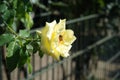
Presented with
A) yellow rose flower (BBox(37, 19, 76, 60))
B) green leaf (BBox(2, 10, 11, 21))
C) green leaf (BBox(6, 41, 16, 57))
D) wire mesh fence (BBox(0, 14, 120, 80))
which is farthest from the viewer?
wire mesh fence (BBox(0, 14, 120, 80))

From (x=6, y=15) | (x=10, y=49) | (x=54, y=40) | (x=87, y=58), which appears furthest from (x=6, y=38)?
(x=87, y=58)

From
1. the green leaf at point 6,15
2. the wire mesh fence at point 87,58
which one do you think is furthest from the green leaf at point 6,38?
the wire mesh fence at point 87,58

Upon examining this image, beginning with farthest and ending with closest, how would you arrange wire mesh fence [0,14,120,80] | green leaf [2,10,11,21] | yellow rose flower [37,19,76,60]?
wire mesh fence [0,14,120,80] < green leaf [2,10,11,21] < yellow rose flower [37,19,76,60]

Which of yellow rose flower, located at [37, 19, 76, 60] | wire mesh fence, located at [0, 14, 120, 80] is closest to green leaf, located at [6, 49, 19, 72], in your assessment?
yellow rose flower, located at [37, 19, 76, 60]

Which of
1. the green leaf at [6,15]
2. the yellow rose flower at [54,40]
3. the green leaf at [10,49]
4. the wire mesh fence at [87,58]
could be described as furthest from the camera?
the wire mesh fence at [87,58]

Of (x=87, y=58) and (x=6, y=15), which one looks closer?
(x=6, y=15)

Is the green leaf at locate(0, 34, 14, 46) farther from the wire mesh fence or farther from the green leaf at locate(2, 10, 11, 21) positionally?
the wire mesh fence

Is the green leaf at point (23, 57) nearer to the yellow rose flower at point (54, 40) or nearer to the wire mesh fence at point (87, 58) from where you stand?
the yellow rose flower at point (54, 40)

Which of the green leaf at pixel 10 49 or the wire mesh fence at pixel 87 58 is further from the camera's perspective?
the wire mesh fence at pixel 87 58

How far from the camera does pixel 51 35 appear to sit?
4.92 feet

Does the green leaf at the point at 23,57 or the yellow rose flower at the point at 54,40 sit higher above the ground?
the yellow rose flower at the point at 54,40

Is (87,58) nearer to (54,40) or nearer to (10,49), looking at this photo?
(10,49)

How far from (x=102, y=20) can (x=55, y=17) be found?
120cm

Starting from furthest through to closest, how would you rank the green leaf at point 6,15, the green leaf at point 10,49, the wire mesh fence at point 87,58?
the wire mesh fence at point 87,58 < the green leaf at point 6,15 < the green leaf at point 10,49
